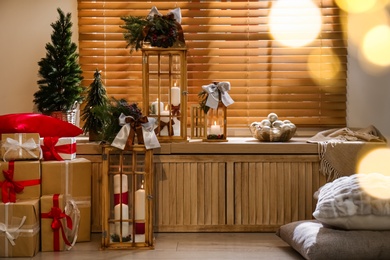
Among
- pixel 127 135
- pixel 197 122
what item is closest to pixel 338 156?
pixel 197 122

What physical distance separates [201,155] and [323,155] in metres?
0.71

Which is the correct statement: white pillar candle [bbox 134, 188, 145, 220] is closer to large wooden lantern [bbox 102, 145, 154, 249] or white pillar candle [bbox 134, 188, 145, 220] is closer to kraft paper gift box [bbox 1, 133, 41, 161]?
large wooden lantern [bbox 102, 145, 154, 249]

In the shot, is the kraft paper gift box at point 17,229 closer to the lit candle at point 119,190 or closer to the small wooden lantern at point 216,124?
the lit candle at point 119,190

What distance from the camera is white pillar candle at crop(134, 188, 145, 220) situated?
345 centimetres

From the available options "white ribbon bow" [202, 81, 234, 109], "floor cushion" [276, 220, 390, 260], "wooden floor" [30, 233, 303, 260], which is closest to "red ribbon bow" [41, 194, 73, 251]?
"wooden floor" [30, 233, 303, 260]

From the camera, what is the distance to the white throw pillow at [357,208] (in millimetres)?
3062

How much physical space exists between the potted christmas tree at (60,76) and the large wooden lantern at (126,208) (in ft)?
2.31

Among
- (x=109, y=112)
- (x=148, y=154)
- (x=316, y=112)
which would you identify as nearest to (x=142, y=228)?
(x=148, y=154)

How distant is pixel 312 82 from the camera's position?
169 inches

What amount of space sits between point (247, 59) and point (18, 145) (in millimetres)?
1670

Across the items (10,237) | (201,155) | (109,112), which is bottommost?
(10,237)

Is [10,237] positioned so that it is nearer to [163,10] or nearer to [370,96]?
[163,10]

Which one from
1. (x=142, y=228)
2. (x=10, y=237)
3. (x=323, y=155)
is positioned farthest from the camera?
(x=323, y=155)

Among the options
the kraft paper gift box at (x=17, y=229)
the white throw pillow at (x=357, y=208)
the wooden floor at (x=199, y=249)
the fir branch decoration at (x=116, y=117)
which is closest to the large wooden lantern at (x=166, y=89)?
the fir branch decoration at (x=116, y=117)
